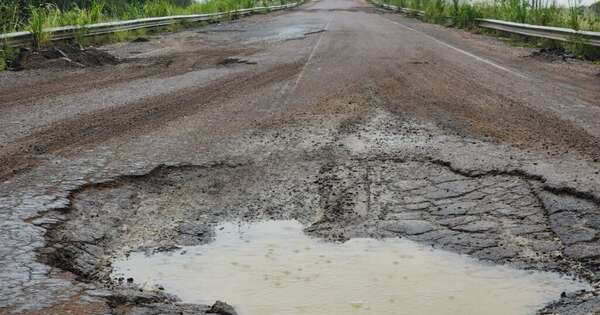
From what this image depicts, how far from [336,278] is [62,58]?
8220 millimetres

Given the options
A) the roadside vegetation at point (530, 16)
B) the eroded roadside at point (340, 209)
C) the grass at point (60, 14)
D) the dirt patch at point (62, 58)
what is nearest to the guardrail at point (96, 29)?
the grass at point (60, 14)

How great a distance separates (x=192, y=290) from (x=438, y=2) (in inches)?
854

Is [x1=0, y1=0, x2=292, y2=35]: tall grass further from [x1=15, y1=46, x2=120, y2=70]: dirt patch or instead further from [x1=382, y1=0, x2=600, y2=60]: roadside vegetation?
[x1=382, y1=0, x2=600, y2=60]: roadside vegetation

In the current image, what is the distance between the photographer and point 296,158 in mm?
5188

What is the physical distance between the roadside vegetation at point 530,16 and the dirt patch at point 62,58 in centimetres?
805

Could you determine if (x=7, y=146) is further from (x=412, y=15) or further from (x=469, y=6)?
(x=412, y=15)

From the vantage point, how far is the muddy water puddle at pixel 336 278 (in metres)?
3.13

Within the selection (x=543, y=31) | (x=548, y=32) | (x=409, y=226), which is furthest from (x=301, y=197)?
(x=543, y=31)

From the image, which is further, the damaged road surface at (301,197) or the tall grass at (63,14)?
the tall grass at (63,14)

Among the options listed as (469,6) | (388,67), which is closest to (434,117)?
(388,67)

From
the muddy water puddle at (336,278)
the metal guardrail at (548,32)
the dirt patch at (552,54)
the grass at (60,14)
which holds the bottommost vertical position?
the muddy water puddle at (336,278)

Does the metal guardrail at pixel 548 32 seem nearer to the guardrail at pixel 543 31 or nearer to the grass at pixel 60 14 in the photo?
the guardrail at pixel 543 31

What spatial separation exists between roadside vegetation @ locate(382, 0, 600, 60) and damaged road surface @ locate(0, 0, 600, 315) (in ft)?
13.8

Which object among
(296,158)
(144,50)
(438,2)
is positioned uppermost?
(438,2)
